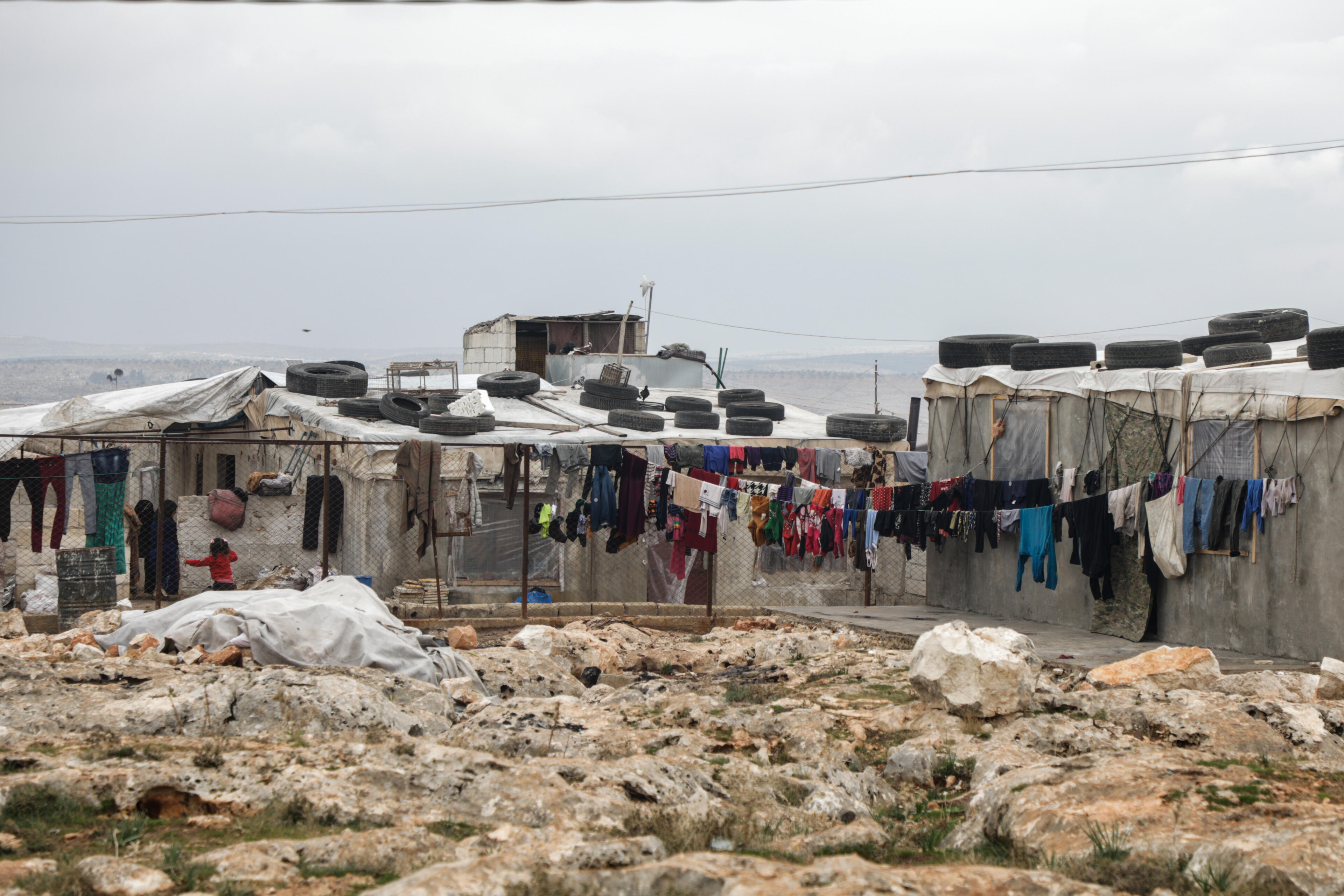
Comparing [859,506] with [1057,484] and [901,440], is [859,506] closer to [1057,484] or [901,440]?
[1057,484]

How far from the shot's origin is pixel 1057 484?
14422mm

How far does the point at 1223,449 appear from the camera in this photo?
39.5ft

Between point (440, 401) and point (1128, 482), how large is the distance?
518 inches

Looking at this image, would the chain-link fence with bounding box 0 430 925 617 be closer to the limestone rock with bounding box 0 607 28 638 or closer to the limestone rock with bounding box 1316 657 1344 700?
the limestone rock with bounding box 0 607 28 638

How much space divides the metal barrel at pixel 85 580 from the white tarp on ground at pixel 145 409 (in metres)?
7.55

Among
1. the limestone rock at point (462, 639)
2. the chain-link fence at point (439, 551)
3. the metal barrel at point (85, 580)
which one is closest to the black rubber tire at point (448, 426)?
the chain-link fence at point (439, 551)

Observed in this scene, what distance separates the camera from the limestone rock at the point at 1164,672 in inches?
361

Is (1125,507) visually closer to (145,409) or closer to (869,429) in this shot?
(869,429)

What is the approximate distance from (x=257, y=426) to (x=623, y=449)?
1108 centimetres

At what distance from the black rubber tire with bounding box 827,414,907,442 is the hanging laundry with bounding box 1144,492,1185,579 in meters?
8.31

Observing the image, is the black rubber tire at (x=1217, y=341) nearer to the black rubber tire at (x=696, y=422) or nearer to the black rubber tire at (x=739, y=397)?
the black rubber tire at (x=696, y=422)

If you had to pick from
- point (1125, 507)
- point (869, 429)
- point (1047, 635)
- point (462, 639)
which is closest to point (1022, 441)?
point (1125, 507)

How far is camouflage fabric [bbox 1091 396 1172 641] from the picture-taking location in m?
13.0

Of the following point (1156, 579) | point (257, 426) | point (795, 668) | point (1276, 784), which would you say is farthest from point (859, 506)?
point (257, 426)
